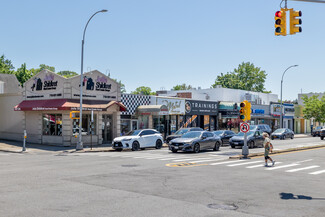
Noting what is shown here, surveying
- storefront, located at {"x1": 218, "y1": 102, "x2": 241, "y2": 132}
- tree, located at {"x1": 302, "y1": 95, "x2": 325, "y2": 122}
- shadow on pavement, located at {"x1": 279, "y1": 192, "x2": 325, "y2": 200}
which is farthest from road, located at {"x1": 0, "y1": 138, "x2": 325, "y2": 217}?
tree, located at {"x1": 302, "y1": 95, "x2": 325, "y2": 122}

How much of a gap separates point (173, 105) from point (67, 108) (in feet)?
45.3

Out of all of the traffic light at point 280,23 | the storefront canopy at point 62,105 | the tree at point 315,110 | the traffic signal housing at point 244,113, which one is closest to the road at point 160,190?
the traffic signal housing at point 244,113

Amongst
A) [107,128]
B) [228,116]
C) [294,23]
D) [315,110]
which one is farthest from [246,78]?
[294,23]

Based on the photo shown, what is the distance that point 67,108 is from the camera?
95.8 ft

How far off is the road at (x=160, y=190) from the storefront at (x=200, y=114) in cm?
2511

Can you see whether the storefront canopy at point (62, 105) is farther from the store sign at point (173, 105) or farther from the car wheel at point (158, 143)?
the store sign at point (173, 105)

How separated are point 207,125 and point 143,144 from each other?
64.0 ft

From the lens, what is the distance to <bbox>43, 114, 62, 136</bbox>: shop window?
31094 millimetres

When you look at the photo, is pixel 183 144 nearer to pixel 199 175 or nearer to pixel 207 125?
pixel 199 175

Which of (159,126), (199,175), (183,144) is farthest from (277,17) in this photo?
(159,126)

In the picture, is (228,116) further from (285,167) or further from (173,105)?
(285,167)

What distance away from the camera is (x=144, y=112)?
1417 inches

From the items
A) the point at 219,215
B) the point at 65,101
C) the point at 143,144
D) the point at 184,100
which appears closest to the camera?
the point at 219,215

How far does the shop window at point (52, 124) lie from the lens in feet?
102
